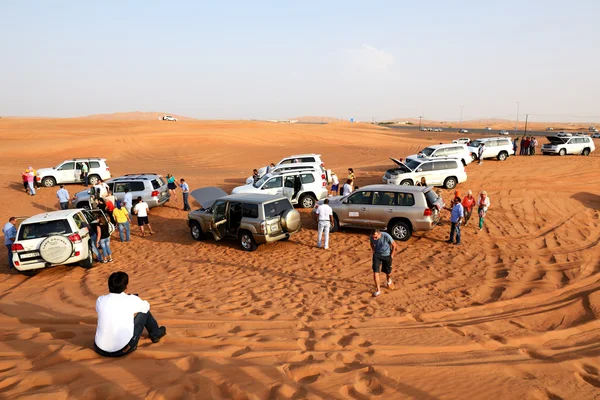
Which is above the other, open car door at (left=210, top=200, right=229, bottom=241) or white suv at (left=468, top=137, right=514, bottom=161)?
white suv at (left=468, top=137, right=514, bottom=161)

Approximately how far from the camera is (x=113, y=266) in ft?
37.2

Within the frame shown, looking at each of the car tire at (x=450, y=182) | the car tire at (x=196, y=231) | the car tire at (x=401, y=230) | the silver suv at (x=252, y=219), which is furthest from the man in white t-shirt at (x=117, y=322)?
the car tire at (x=450, y=182)

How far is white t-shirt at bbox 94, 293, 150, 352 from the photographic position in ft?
16.3

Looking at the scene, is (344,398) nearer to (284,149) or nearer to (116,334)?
(116,334)

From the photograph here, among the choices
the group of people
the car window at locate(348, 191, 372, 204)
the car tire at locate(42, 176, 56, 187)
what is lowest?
the car tire at locate(42, 176, 56, 187)

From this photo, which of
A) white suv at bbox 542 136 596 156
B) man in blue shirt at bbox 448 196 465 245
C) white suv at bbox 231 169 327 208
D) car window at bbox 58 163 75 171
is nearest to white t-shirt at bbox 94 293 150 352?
man in blue shirt at bbox 448 196 465 245

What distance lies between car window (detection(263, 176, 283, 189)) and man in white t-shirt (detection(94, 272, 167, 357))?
1169 cm

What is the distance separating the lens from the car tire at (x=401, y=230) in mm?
12102

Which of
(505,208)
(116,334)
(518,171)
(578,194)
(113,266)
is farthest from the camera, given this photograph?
(518,171)

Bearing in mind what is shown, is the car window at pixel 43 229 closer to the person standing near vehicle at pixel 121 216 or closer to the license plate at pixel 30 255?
the license plate at pixel 30 255

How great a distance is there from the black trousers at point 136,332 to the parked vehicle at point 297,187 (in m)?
11.4

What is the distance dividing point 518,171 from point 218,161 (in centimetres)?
2461

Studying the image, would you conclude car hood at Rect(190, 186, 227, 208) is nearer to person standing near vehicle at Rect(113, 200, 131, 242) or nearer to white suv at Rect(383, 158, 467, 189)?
person standing near vehicle at Rect(113, 200, 131, 242)

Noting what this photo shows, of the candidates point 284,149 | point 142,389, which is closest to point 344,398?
point 142,389
